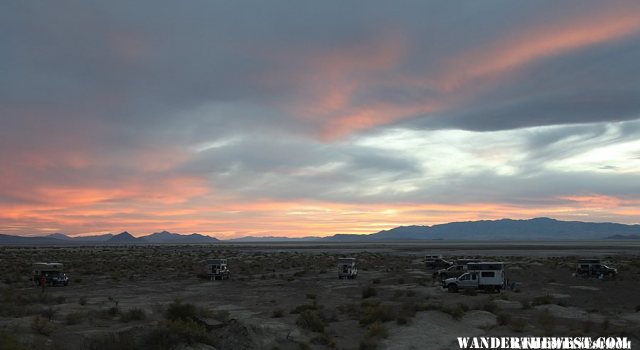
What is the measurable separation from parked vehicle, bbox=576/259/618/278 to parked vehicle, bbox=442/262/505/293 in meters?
19.1

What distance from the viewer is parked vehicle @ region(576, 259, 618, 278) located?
51219mm

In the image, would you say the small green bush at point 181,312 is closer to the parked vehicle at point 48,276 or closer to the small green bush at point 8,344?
the small green bush at point 8,344

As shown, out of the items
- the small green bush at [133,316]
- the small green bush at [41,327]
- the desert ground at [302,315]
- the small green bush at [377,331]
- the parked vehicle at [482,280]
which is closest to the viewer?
the desert ground at [302,315]

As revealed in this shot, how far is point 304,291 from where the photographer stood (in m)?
41.0

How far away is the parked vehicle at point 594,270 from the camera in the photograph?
168 feet

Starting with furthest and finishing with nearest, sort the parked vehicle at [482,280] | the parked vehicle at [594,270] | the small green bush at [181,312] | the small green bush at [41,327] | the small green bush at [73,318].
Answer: the parked vehicle at [594,270] → the parked vehicle at [482,280] → the small green bush at [73,318] → the small green bush at [181,312] → the small green bush at [41,327]

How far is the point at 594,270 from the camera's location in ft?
170

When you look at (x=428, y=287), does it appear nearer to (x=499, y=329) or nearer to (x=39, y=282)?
(x=499, y=329)

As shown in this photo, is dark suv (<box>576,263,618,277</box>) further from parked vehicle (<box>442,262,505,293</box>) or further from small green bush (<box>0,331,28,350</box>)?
small green bush (<box>0,331,28,350</box>)

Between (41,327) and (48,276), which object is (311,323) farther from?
(48,276)

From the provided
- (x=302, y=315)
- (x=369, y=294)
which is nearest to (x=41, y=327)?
(x=302, y=315)

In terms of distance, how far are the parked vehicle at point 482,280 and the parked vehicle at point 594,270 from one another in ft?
62.6

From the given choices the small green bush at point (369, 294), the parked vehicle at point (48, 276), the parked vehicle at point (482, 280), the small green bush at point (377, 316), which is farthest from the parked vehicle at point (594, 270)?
the parked vehicle at point (48, 276)

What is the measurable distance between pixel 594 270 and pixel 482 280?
21.0m
